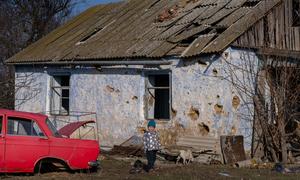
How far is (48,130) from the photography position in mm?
11602

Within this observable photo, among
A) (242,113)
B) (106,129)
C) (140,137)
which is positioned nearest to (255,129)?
(242,113)

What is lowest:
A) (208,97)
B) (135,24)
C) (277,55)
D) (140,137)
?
(140,137)

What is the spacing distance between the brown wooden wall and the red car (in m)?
5.44

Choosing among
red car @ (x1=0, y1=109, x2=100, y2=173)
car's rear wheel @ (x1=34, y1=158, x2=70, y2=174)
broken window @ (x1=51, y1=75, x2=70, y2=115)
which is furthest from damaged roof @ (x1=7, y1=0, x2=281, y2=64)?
car's rear wheel @ (x1=34, y1=158, x2=70, y2=174)

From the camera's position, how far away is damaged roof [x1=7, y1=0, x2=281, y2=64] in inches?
607

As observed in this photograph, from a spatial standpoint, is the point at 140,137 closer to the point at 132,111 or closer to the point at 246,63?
the point at 132,111

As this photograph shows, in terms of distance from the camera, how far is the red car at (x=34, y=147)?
11.0 metres

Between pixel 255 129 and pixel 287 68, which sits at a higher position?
pixel 287 68

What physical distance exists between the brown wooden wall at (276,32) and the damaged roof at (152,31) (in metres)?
0.26

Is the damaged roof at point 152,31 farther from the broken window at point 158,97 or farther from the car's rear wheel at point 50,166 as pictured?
the car's rear wheel at point 50,166

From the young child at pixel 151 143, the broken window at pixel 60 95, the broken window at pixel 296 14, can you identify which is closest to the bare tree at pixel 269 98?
the broken window at pixel 296 14

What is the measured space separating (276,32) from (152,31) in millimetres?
3949

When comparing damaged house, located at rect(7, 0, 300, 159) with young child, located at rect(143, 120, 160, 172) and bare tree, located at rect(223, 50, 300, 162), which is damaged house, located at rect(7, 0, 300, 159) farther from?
young child, located at rect(143, 120, 160, 172)

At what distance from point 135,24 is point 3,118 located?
9.04 meters
